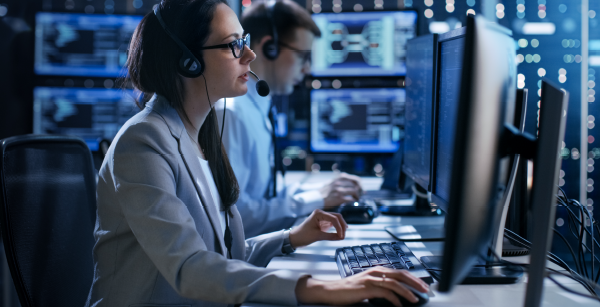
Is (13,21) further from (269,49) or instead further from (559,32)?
(559,32)

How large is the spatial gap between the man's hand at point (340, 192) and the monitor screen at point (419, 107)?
0.20 m

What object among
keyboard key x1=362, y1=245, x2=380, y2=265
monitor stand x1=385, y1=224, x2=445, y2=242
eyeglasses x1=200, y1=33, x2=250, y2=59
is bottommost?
monitor stand x1=385, y1=224, x2=445, y2=242

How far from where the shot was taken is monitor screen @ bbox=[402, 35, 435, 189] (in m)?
1.10

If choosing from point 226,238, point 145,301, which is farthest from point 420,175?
point 145,301

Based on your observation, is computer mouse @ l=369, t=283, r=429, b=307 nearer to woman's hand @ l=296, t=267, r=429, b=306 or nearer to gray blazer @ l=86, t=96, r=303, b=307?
woman's hand @ l=296, t=267, r=429, b=306

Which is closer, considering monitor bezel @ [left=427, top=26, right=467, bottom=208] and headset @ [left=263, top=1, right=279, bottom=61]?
monitor bezel @ [left=427, top=26, right=467, bottom=208]

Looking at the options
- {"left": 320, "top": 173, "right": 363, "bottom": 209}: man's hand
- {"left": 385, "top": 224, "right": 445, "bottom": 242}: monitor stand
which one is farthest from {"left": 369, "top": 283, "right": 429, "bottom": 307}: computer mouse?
{"left": 320, "top": 173, "right": 363, "bottom": 209}: man's hand

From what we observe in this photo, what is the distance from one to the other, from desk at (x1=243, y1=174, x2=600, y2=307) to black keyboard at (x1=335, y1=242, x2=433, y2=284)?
0.03 metres

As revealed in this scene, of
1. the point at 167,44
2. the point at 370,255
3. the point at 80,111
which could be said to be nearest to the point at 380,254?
the point at 370,255

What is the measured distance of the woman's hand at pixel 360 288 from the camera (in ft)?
2.08

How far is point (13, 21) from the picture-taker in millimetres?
2441

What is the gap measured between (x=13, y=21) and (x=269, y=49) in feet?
5.45

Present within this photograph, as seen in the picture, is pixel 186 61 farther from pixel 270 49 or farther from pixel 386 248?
pixel 270 49

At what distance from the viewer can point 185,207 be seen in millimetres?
763
